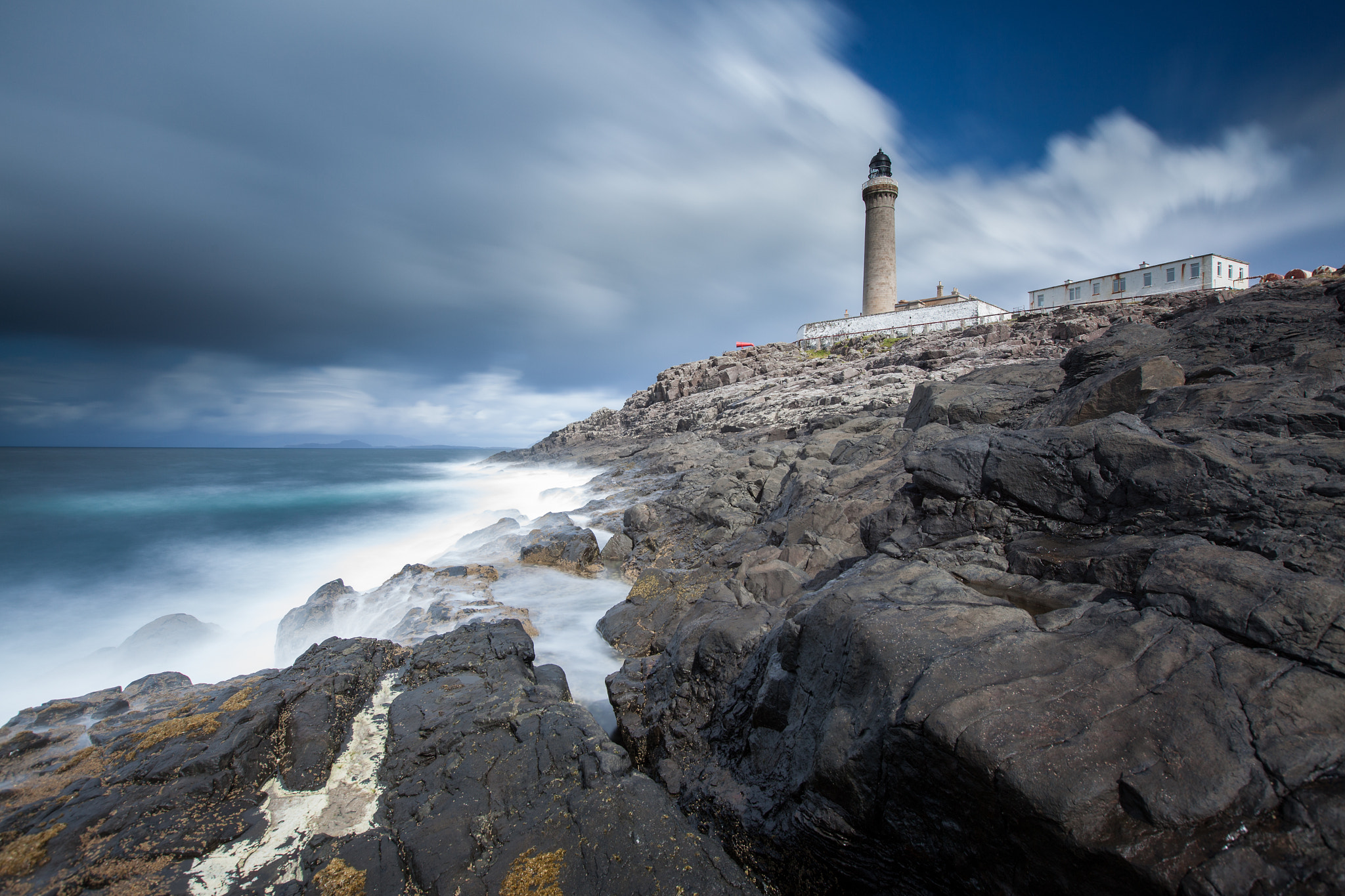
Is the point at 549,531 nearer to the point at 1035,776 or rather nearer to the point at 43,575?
the point at 1035,776

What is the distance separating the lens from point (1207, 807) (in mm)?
2684

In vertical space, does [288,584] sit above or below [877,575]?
below

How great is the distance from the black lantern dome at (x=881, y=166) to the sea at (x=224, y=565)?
41989 mm

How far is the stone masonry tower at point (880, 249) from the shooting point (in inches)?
1905

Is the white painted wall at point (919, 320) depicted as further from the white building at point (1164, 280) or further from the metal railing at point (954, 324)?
the white building at point (1164, 280)

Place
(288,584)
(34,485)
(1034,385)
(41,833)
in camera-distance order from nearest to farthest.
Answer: (41,833), (1034,385), (288,584), (34,485)

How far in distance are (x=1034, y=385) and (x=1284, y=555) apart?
8794 mm

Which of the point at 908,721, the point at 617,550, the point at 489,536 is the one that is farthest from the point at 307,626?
the point at 908,721

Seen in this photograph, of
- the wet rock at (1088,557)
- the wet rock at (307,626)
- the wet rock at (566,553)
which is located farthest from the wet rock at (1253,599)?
the wet rock at (307,626)

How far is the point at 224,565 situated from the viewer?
23.0 meters

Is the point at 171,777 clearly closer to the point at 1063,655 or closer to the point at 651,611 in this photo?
the point at 651,611

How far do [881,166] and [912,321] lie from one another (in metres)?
19.5

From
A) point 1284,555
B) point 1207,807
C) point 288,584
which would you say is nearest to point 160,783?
point 1207,807

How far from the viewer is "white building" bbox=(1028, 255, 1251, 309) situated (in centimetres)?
3484
